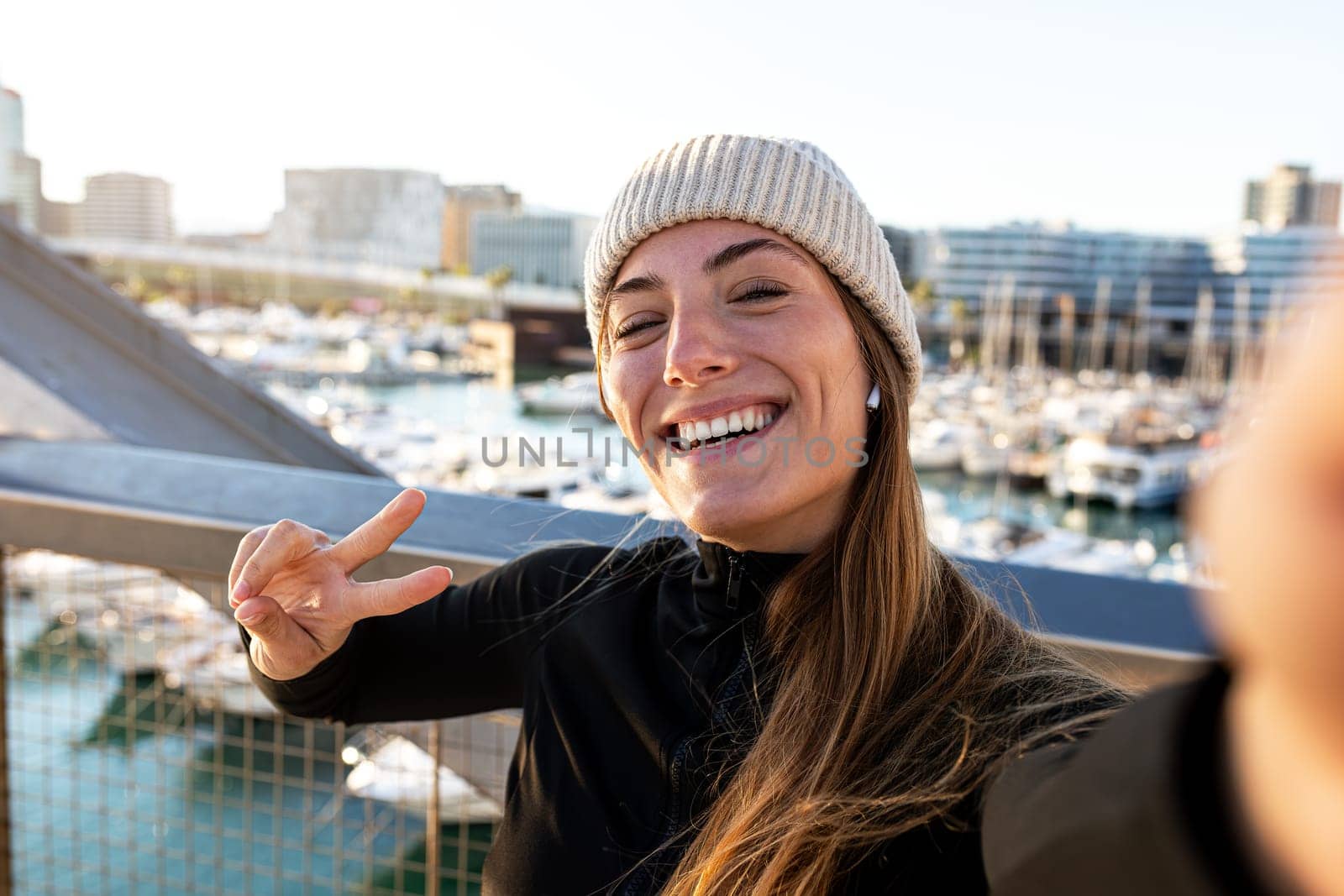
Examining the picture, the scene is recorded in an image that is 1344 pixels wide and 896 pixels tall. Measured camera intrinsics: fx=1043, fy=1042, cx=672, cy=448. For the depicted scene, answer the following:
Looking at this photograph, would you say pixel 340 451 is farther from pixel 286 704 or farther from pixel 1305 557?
pixel 1305 557

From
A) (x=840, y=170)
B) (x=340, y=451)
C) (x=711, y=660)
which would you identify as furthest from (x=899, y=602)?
(x=340, y=451)

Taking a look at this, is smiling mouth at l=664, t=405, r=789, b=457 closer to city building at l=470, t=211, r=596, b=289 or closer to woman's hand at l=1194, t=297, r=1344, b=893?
woman's hand at l=1194, t=297, r=1344, b=893

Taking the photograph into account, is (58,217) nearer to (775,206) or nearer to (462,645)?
(462,645)

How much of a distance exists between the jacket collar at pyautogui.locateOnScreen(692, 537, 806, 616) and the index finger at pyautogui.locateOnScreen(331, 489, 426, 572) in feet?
1.15

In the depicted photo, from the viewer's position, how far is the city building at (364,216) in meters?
32.6

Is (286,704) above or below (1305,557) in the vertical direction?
below

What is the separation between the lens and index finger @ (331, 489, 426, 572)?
1.10m

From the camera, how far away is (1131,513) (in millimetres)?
28203

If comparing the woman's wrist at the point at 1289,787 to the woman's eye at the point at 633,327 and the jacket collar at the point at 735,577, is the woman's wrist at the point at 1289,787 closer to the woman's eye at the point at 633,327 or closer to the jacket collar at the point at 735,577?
the jacket collar at the point at 735,577

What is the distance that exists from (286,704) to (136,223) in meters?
8.77

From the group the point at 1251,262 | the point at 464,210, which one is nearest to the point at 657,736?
the point at 464,210

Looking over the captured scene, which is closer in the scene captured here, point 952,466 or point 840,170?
point 840,170

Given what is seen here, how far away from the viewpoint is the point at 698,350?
1162 millimetres

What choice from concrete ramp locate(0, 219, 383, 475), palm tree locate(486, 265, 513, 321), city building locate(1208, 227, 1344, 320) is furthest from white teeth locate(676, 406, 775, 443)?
city building locate(1208, 227, 1344, 320)
